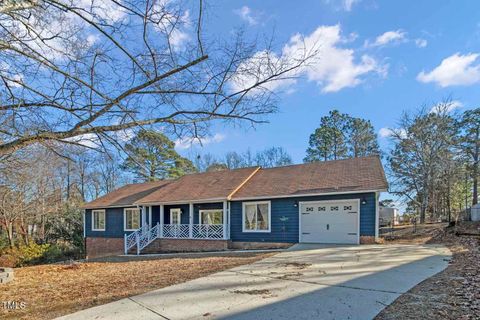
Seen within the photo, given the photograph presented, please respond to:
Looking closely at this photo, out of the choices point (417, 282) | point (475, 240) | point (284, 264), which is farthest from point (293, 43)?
point (475, 240)

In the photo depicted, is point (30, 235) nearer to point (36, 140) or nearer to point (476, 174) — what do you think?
point (36, 140)

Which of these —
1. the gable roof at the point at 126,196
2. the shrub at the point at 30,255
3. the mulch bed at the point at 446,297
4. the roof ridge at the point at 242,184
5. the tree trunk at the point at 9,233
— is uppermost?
the roof ridge at the point at 242,184

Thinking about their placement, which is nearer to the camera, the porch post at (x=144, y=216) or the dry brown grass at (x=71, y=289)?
the dry brown grass at (x=71, y=289)

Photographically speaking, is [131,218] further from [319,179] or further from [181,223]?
[319,179]

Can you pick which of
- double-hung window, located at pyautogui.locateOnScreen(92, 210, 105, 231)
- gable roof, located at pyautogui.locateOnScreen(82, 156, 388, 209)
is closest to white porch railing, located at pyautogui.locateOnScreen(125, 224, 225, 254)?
gable roof, located at pyautogui.locateOnScreen(82, 156, 388, 209)

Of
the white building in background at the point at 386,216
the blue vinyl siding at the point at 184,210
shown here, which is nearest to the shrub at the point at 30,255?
the blue vinyl siding at the point at 184,210

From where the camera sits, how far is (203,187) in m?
19.7

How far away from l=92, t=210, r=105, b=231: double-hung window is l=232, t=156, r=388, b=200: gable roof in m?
11.2

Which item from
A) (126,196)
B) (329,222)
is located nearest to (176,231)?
(126,196)

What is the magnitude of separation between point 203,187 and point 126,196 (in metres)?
6.87

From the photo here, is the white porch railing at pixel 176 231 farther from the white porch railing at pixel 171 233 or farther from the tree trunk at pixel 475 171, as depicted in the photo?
the tree trunk at pixel 475 171

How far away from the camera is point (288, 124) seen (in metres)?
7.79

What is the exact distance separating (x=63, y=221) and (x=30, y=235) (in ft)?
7.87

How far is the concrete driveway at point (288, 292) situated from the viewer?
5.09 m
